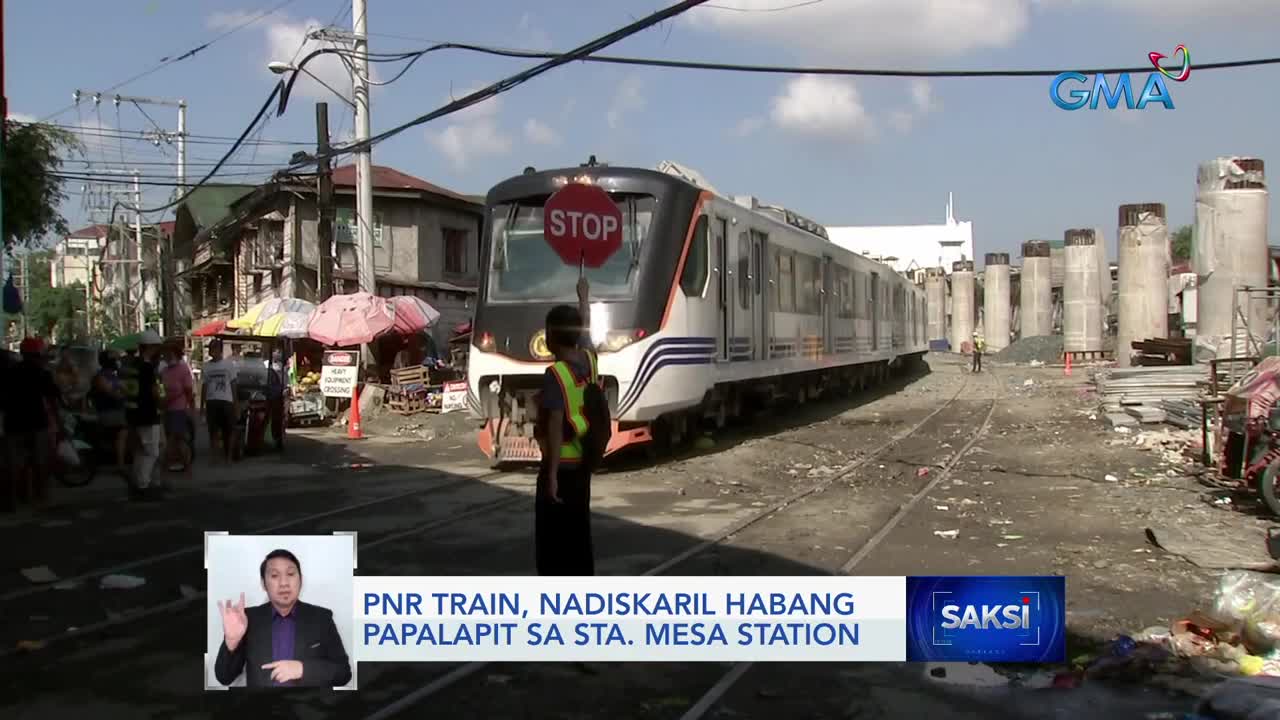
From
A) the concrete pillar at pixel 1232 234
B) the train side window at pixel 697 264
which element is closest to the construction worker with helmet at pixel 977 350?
the concrete pillar at pixel 1232 234

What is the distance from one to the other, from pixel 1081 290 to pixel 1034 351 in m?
10.2

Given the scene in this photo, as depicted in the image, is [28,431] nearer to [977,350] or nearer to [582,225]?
[582,225]

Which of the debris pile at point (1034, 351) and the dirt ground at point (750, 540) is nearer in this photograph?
the dirt ground at point (750, 540)

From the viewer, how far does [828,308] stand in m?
19.8

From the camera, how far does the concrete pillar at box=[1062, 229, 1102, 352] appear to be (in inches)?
1340

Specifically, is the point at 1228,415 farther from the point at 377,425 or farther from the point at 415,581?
the point at 377,425

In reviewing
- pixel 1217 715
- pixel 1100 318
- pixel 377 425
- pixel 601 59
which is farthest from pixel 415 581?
pixel 1100 318

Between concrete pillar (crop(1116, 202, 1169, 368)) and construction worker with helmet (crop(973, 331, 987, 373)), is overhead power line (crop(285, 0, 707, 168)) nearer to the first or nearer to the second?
concrete pillar (crop(1116, 202, 1169, 368))

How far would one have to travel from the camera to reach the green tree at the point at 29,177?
57.6 feet

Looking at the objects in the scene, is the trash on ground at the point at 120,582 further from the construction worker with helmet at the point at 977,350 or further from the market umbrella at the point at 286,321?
the construction worker with helmet at the point at 977,350

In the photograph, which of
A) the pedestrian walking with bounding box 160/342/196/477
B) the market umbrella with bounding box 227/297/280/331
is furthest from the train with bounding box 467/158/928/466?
the market umbrella with bounding box 227/297/280/331

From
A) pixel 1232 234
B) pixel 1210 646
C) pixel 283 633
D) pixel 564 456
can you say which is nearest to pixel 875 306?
pixel 1232 234

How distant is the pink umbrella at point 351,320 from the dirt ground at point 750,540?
98.4 inches

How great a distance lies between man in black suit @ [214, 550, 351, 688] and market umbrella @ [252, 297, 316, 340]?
16397 mm
